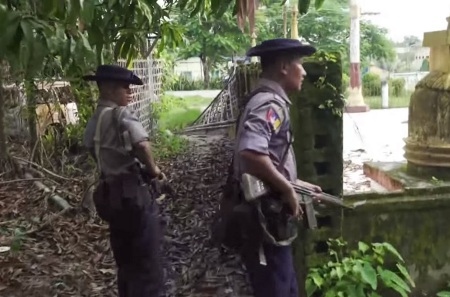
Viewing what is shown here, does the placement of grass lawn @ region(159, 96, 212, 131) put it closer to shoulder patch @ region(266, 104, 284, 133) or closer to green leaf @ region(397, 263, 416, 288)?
green leaf @ region(397, 263, 416, 288)

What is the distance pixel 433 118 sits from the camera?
3975 mm

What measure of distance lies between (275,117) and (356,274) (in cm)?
111

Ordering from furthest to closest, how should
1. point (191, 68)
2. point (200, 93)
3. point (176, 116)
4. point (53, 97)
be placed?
point (191, 68), point (200, 93), point (176, 116), point (53, 97)

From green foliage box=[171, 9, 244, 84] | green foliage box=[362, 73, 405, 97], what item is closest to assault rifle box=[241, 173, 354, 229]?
green foliage box=[171, 9, 244, 84]

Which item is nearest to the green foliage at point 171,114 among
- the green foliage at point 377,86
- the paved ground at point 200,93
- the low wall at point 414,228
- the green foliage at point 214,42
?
the low wall at point 414,228

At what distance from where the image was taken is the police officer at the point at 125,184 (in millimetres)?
3350

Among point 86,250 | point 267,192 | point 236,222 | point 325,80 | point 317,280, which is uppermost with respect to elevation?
point 325,80

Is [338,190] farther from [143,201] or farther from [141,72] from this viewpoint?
[141,72]

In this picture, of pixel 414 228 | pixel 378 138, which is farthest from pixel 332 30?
pixel 414 228

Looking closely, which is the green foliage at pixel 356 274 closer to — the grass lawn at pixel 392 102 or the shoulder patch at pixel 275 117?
the shoulder patch at pixel 275 117

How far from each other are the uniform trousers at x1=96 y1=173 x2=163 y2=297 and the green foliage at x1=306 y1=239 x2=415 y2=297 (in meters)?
0.89

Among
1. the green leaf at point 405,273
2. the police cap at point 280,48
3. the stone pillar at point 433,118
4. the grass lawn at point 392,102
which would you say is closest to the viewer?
the police cap at point 280,48

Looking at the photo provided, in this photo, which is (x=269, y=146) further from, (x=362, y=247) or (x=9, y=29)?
(x=9, y=29)

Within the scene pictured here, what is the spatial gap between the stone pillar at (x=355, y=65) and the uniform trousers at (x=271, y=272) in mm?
17943
